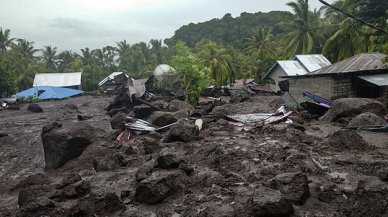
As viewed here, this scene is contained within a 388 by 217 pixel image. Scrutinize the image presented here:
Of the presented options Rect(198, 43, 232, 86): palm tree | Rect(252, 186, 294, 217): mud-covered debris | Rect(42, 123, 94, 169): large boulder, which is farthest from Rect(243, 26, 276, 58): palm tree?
Rect(252, 186, 294, 217): mud-covered debris

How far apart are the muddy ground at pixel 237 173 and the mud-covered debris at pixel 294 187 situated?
0.06 feet

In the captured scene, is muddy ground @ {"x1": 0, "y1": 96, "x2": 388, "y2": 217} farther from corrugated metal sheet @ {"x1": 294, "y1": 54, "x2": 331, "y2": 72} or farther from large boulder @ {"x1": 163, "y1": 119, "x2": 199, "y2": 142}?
corrugated metal sheet @ {"x1": 294, "y1": 54, "x2": 331, "y2": 72}

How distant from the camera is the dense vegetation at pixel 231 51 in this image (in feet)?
66.6

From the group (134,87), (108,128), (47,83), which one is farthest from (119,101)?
(47,83)

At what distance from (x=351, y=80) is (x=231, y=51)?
2777 cm

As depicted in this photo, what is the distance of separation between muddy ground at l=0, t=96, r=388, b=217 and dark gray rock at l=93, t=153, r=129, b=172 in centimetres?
17

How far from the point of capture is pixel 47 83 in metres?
42.2

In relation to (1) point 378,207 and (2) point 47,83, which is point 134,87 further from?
(2) point 47,83

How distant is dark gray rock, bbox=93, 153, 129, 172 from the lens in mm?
7277

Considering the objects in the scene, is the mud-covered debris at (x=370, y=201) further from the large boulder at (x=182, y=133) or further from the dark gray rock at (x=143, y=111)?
the dark gray rock at (x=143, y=111)

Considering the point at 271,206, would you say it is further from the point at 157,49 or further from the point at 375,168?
the point at 157,49

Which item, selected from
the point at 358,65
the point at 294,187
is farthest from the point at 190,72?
the point at 294,187

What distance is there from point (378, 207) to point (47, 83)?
45.7 m

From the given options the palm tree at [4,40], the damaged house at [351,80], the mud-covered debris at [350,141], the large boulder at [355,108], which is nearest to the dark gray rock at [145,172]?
the mud-covered debris at [350,141]
